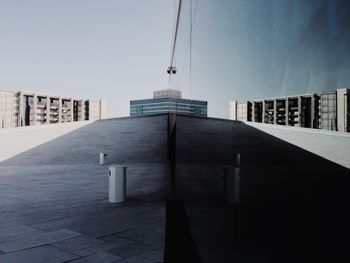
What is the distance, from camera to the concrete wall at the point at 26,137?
70.0 ft

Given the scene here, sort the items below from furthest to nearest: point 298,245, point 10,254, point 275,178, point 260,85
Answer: point 10,254 < point 260,85 < point 275,178 < point 298,245

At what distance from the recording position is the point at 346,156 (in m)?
1.30

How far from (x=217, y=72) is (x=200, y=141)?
1.55 meters

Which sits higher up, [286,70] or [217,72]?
[217,72]

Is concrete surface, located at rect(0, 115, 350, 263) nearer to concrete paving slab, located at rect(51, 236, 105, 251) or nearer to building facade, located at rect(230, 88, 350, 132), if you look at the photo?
concrete paving slab, located at rect(51, 236, 105, 251)

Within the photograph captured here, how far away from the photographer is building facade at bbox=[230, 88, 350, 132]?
4.17 ft

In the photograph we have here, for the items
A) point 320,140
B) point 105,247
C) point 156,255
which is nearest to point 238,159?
point 320,140

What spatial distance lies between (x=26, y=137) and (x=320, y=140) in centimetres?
2557

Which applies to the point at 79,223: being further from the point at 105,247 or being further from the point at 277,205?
the point at 277,205

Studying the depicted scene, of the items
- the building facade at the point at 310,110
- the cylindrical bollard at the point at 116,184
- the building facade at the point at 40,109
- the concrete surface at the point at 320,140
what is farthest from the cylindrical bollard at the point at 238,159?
the building facade at the point at 40,109

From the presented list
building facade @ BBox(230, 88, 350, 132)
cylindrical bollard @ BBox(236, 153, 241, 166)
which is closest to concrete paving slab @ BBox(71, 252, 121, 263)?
cylindrical bollard @ BBox(236, 153, 241, 166)

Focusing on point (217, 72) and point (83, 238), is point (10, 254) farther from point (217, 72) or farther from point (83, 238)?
point (217, 72)

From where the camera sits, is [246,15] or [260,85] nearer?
[260,85]

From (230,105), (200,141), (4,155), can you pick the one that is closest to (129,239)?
(200,141)
